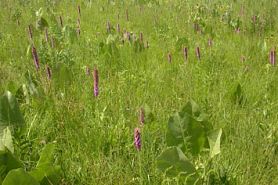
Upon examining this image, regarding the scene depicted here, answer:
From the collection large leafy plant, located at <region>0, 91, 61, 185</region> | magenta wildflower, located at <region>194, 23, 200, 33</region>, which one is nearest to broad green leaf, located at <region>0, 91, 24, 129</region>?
large leafy plant, located at <region>0, 91, 61, 185</region>

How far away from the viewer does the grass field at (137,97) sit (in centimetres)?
181

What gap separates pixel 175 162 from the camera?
1.64m

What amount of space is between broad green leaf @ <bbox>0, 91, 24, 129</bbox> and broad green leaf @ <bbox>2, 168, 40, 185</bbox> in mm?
538

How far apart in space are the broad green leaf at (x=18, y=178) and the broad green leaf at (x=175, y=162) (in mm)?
552

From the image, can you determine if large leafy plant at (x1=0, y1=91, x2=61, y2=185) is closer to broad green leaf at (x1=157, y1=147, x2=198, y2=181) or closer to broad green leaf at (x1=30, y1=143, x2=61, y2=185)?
broad green leaf at (x1=30, y1=143, x2=61, y2=185)

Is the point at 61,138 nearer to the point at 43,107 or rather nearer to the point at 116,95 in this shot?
the point at 43,107

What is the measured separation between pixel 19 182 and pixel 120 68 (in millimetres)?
2035

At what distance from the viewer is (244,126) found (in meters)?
2.10

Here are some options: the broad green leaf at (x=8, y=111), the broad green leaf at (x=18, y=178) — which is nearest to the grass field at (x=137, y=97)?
the broad green leaf at (x=8, y=111)

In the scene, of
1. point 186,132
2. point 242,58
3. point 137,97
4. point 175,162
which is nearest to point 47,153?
point 175,162

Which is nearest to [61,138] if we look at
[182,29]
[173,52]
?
[173,52]

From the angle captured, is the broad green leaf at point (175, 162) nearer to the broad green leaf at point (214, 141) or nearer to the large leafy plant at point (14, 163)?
the broad green leaf at point (214, 141)

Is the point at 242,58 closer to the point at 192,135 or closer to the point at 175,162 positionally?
the point at 192,135

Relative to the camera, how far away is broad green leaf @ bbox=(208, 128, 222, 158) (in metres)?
1.73
